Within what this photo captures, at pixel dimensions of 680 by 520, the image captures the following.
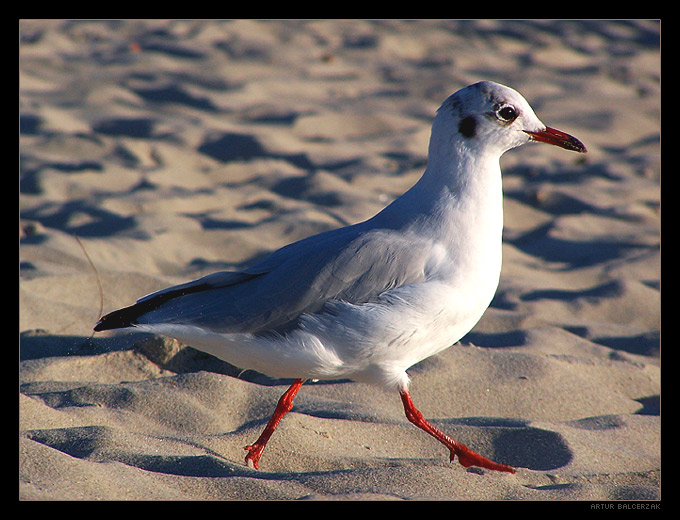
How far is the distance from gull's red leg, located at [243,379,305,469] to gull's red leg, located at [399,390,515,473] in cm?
50

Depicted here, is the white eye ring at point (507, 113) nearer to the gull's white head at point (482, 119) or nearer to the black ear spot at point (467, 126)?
the gull's white head at point (482, 119)

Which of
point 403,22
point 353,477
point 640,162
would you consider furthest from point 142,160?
point 403,22

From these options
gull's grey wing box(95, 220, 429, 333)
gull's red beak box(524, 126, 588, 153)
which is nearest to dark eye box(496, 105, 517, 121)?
gull's red beak box(524, 126, 588, 153)

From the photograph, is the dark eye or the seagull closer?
the seagull

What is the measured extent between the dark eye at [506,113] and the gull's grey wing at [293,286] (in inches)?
27.3

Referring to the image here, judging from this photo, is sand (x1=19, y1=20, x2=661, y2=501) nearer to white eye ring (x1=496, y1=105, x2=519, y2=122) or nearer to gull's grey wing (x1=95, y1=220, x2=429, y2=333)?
gull's grey wing (x1=95, y1=220, x2=429, y2=333)

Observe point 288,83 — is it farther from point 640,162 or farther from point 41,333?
point 41,333

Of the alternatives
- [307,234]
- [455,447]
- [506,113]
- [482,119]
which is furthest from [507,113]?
[307,234]

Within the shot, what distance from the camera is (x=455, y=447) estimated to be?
10.7 ft

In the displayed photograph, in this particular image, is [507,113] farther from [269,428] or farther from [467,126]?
[269,428]

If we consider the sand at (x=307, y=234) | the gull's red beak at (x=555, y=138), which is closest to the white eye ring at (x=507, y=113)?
the gull's red beak at (x=555, y=138)

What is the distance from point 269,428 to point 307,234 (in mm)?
2886

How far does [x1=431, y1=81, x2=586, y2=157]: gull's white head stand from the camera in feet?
11.4

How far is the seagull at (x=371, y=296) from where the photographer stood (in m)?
3.16
